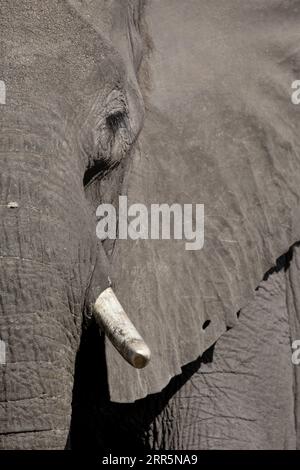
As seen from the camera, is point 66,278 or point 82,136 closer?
point 66,278

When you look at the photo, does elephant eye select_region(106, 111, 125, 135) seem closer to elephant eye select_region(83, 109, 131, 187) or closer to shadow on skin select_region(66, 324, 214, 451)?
elephant eye select_region(83, 109, 131, 187)

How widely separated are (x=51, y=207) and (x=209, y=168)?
0.82 meters

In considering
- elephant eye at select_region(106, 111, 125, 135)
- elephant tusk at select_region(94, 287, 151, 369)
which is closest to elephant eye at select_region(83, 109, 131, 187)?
elephant eye at select_region(106, 111, 125, 135)

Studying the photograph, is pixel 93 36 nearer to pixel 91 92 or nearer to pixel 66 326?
pixel 91 92

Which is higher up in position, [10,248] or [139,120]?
[139,120]

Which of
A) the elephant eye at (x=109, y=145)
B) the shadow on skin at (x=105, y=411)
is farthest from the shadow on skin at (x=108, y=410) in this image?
the elephant eye at (x=109, y=145)

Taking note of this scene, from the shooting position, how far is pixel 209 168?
3301 mm

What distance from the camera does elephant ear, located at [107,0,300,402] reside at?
10.5 feet

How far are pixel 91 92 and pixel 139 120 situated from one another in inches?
10.4

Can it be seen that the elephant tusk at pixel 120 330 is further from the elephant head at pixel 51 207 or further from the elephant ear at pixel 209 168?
the elephant ear at pixel 209 168

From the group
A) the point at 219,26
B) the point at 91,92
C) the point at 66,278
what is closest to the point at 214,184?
the point at 219,26

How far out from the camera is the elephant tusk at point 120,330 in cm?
249
